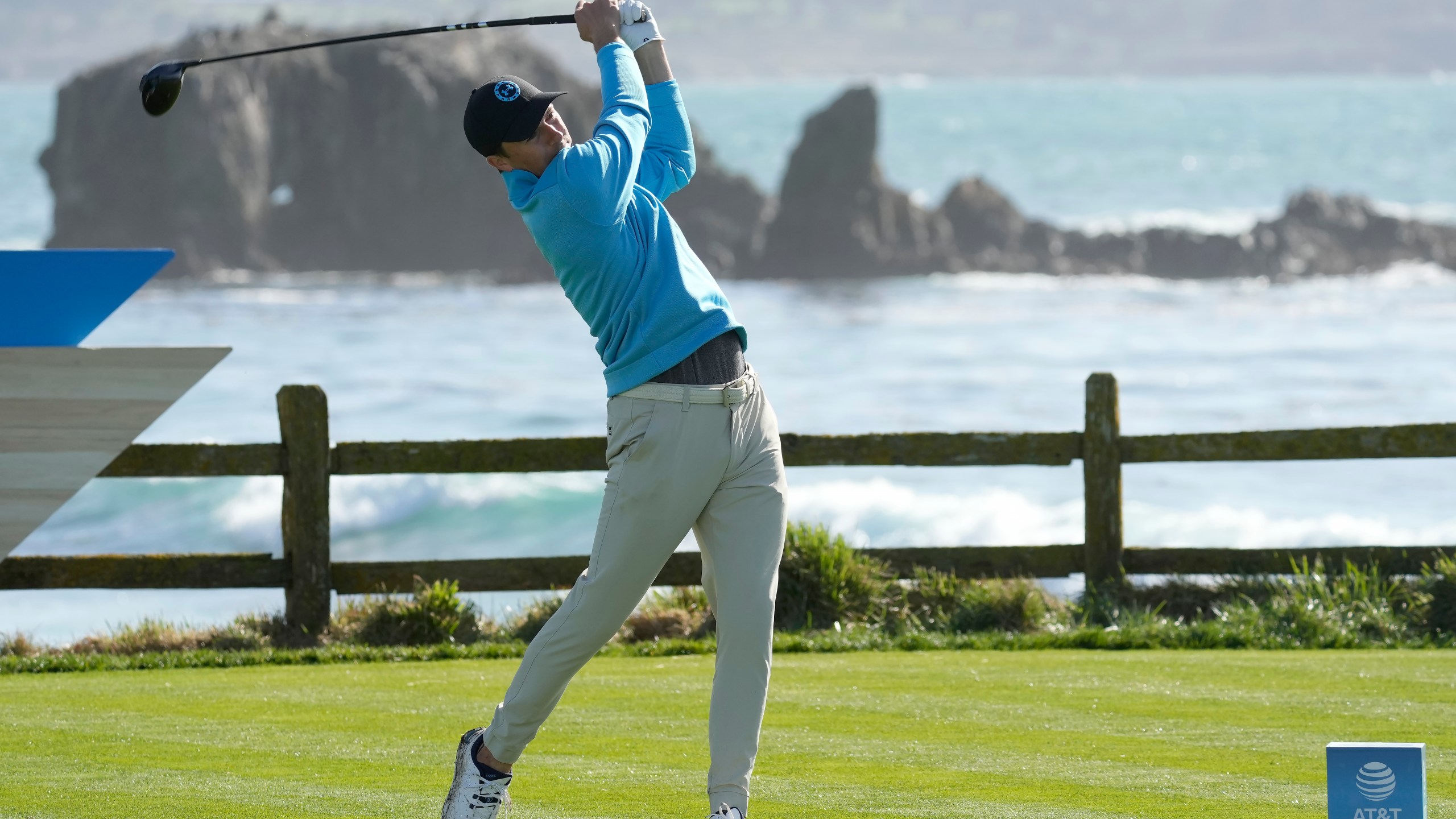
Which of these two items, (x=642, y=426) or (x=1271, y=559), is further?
(x=1271, y=559)

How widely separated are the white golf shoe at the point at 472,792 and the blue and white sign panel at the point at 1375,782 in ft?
6.28

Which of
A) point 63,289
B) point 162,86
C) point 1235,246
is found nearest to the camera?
point 162,86

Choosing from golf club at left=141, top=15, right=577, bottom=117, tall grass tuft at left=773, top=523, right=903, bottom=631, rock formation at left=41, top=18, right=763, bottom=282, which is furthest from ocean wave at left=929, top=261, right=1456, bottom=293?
golf club at left=141, top=15, right=577, bottom=117

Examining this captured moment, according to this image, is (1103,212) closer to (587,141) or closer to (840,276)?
(840,276)

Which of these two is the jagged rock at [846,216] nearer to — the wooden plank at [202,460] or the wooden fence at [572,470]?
the wooden fence at [572,470]

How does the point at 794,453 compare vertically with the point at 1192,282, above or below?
below

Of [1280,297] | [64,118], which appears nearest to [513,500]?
[1280,297]

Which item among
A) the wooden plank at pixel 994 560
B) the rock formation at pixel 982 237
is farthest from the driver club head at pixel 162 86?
the rock formation at pixel 982 237

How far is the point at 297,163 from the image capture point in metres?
85.1

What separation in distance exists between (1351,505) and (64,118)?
78.4 meters

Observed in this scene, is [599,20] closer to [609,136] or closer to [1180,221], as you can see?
[609,136]

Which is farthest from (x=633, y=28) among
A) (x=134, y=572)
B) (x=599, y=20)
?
(x=134, y=572)

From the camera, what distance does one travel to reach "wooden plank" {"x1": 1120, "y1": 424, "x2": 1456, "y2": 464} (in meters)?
7.75

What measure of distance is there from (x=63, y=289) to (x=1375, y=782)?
4.32 m
